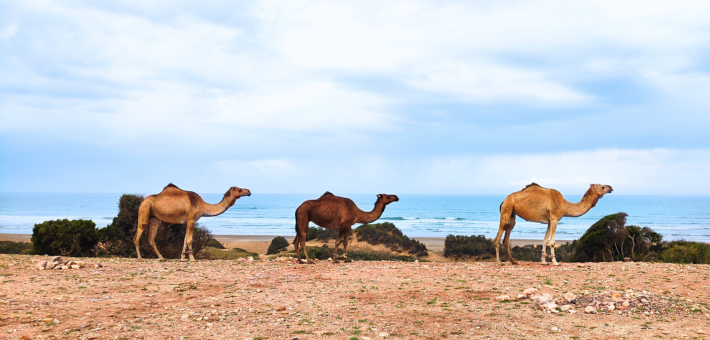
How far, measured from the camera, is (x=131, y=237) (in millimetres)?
20125

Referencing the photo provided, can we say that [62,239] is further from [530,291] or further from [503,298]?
[530,291]

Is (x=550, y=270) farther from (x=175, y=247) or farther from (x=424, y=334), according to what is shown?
(x=175, y=247)

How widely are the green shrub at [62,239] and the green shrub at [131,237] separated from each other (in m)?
0.63

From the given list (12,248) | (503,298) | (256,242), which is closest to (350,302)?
(503,298)

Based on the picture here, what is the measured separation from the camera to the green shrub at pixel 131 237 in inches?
774

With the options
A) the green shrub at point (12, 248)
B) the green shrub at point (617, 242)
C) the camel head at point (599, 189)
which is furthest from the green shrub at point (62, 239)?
the green shrub at point (617, 242)

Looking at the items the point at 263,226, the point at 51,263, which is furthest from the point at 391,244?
the point at 263,226

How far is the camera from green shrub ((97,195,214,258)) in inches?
774

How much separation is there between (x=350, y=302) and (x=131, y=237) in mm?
13727

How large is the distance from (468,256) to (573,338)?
22.6 m

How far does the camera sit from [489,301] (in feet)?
32.4

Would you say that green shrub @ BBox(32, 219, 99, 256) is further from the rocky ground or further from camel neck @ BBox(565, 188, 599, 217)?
camel neck @ BBox(565, 188, 599, 217)

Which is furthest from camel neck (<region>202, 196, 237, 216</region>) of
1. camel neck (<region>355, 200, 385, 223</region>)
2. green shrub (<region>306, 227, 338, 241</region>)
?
green shrub (<region>306, 227, 338, 241</region>)

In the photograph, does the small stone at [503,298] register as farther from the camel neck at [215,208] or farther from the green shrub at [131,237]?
the green shrub at [131,237]
